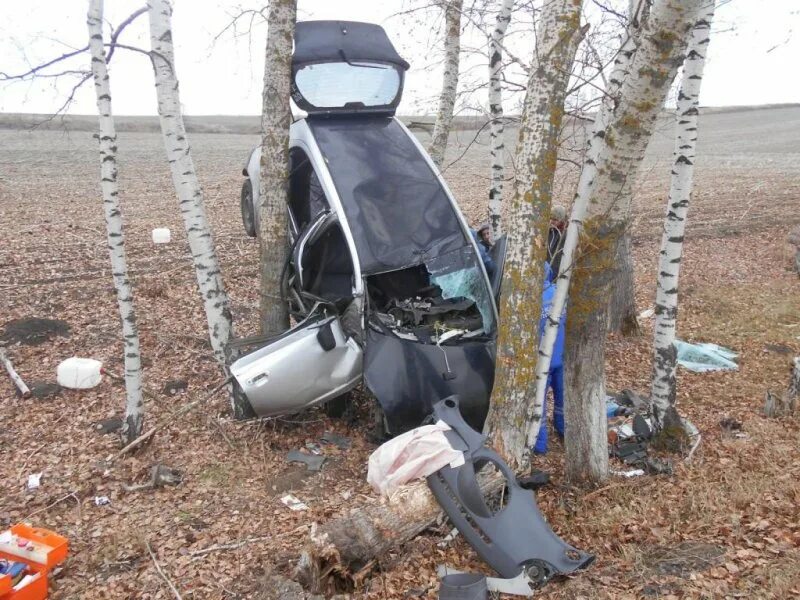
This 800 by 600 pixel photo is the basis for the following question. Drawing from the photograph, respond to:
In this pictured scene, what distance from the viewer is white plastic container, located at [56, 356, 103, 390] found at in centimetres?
725

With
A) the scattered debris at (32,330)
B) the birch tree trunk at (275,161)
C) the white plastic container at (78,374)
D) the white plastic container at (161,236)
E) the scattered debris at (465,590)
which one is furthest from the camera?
the white plastic container at (161,236)

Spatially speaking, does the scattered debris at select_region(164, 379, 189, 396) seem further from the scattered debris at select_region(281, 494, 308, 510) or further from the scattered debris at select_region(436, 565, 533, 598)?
the scattered debris at select_region(436, 565, 533, 598)

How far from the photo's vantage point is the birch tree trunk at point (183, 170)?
18.1 feet

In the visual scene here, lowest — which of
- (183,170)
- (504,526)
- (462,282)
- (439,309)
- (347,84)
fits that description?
(504,526)

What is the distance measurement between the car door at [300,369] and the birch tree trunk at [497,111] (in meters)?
3.16

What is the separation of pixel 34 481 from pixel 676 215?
5.92 metres

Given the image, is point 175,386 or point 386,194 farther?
point 175,386

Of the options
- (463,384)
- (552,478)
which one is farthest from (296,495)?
(552,478)

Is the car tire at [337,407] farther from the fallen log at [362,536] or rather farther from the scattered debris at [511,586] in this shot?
the scattered debris at [511,586]

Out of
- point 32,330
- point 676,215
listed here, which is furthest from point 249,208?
point 676,215

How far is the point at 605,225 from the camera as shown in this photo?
4629 millimetres

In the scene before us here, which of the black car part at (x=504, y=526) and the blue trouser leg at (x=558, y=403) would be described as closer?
the black car part at (x=504, y=526)

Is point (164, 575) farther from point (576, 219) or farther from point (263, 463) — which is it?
point (576, 219)

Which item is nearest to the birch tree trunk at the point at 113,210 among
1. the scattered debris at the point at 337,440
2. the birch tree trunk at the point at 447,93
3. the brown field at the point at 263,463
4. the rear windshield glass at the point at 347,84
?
the brown field at the point at 263,463
